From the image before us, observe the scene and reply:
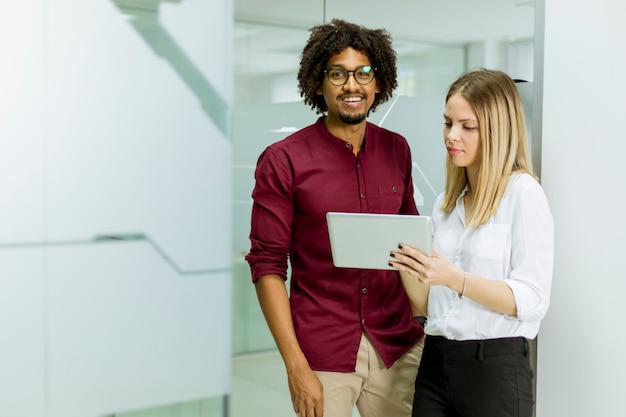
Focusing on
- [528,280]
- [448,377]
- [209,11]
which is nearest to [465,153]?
[528,280]

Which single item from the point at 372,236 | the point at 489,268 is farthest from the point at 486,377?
the point at 372,236

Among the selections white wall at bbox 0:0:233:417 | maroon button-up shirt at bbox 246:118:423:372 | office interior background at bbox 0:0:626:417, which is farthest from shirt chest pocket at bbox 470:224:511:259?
white wall at bbox 0:0:233:417

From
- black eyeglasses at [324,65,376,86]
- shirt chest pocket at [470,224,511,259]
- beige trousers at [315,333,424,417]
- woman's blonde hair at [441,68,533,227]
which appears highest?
black eyeglasses at [324,65,376,86]

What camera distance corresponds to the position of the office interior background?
2934mm

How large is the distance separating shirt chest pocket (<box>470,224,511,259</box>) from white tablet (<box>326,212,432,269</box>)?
0.52 feet

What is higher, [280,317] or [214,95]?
[214,95]

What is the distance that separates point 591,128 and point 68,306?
7.12 ft

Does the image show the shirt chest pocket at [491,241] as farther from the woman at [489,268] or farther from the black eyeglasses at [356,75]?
the black eyeglasses at [356,75]

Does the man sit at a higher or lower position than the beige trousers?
higher

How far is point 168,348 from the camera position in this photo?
3318mm

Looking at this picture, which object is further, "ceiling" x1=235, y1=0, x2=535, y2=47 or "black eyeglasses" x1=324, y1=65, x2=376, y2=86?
"ceiling" x1=235, y1=0, x2=535, y2=47

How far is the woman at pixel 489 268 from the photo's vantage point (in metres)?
1.67

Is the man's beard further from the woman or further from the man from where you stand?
the woman

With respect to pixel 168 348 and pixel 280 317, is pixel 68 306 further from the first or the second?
pixel 280 317
